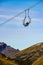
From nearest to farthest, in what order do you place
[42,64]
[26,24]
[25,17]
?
1. [25,17]
2. [26,24]
3. [42,64]

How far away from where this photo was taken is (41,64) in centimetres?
16250

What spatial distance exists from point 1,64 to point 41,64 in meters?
49.4

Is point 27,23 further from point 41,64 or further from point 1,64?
point 1,64

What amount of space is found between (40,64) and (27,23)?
125 m

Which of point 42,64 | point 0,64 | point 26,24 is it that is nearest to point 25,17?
point 26,24

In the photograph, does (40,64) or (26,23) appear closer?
(26,23)

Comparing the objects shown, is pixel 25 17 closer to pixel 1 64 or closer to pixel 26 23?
pixel 26 23

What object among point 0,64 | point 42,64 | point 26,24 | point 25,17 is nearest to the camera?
point 25,17

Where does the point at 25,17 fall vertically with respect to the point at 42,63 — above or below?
below

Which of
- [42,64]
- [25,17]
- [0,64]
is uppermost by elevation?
[0,64]

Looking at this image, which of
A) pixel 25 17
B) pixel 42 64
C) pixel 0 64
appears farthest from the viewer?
pixel 0 64

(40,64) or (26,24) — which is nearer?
(26,24)

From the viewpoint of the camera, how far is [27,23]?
134ft

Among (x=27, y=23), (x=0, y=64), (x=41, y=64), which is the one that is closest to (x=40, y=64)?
(x=41, y=64)
